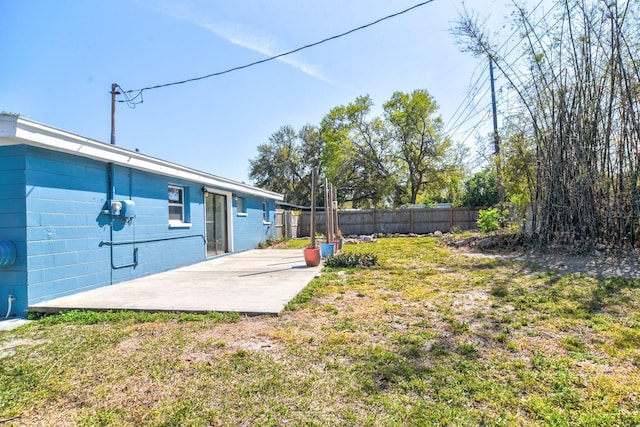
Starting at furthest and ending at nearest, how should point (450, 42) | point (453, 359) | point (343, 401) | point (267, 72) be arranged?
point (267, 72) < point (450, 42) < point (453, 359) < point (343, 401)

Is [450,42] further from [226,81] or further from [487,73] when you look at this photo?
[226,81]

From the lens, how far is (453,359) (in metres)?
2.47

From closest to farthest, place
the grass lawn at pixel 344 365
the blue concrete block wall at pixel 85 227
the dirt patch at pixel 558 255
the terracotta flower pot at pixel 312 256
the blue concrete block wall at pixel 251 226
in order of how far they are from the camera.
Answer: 1. the grass lawn at pixel 344 365
2. the blue concrete block wall at pixel 85 227
3. the dirt patch at pixel 558 255
4. the terracotta flower pot at pixel 312 256
5. the blue concrete block wall at pixel 251 226

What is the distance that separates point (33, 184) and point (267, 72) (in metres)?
6.08

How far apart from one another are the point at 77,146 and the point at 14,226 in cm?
134

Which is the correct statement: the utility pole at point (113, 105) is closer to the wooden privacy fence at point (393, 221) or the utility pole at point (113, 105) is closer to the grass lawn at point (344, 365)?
the wooden privacy fence at point (393, 221)

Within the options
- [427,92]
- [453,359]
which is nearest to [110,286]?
[453,359]

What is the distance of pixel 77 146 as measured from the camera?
15.5 ft

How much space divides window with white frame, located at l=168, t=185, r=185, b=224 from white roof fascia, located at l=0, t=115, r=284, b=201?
1.35 feet

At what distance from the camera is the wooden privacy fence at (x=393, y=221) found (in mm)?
16391

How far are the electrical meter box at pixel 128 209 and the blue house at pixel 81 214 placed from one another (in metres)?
0.02

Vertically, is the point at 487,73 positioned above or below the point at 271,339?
above

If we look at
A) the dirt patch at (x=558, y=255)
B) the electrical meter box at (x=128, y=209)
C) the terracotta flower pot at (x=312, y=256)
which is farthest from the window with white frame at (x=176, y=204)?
the dirt patch at (x=558, y=255)

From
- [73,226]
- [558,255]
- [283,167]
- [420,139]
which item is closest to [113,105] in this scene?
[73,226]
